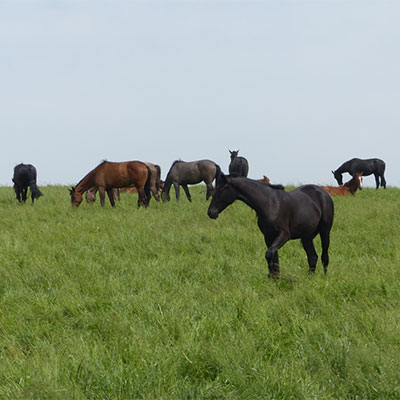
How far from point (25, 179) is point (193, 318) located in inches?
546

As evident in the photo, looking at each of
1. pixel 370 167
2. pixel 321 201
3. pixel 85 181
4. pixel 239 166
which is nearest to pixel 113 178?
pixel 85 181

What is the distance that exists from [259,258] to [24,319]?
14.5ft

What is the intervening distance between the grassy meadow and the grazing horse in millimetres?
5502

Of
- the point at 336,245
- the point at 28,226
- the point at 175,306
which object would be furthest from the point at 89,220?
the point at 175,306

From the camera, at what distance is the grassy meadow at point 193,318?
3.79 m

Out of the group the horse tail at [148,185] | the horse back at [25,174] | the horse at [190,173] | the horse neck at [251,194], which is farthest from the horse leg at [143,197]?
the horse neck at [251,194]

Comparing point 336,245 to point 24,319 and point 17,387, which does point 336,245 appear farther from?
point 17,387

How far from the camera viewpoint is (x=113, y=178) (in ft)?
52.0

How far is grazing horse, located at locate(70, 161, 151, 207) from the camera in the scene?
15875 millimetres

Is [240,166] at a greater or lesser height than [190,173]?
greater

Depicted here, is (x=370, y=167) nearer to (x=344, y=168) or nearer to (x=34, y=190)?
(x=344, y=168)

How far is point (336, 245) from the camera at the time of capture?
9.63 meters

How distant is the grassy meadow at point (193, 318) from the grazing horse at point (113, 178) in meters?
5.50

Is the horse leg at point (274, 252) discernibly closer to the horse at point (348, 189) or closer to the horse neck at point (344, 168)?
the horse at point (348, 189)
